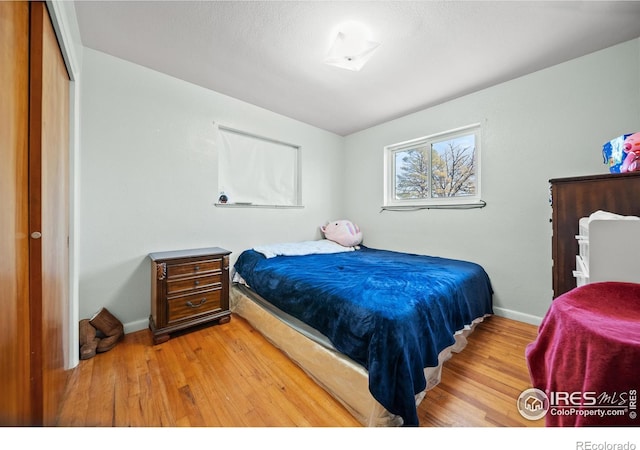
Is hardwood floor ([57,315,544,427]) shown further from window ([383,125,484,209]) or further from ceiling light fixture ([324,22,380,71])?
ceiling light fixture ([324,22,380,71])

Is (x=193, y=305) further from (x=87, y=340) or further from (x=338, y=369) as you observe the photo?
(x=338, y=369)

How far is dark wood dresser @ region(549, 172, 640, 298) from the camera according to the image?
1.20 metres

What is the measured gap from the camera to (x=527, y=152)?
7.06 feet

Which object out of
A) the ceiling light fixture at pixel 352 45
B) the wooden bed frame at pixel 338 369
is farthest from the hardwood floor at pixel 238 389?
the ceiling light fixture at pixel 352 45

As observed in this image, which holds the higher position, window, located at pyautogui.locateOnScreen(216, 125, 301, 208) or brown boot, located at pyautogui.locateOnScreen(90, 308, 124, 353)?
→ window, located at pyautogui.locateOnScreen(216, 125, 301, 208)

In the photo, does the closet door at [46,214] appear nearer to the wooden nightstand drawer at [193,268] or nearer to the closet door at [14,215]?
the closet door at [14,215]

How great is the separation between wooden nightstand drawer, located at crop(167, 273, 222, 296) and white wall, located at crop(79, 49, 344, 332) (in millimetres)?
442

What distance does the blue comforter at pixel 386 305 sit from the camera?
3.56 feet

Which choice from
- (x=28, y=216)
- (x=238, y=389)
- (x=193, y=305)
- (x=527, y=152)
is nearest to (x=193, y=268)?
(x=193, y=305)

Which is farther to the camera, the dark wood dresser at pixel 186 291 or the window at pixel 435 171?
the window at pixel 435 171

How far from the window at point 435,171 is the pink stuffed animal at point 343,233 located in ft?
1.92

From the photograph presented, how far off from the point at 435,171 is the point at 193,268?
2946mm

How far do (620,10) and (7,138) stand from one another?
320cm

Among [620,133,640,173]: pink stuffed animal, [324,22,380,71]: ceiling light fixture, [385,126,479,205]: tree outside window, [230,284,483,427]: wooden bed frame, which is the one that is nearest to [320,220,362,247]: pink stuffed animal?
[385,126,479,205]: tree outside window
